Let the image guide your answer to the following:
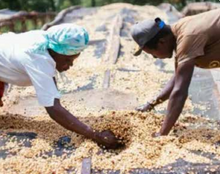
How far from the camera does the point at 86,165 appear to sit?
3.47 m

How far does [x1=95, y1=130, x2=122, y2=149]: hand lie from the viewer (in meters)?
3.80

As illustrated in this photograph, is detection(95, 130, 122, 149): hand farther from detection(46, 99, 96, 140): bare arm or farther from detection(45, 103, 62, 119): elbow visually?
detection(45, 103, 62, 119): elbow

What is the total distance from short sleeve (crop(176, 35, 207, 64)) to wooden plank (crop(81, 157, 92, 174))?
114 cm

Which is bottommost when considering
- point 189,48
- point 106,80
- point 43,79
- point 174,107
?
→ point 106,80

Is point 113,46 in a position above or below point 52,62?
below

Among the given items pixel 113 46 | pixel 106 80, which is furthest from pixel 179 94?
pixel 113 46

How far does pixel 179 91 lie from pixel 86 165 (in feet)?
3.42

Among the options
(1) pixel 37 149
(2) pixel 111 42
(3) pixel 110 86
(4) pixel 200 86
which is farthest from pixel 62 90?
(2) pixel 111 42

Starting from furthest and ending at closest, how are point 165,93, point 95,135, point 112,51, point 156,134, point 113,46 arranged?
1. point 113,46
2. point 112,51
3. point 165,93
4. point 156,134
5. point 95,135

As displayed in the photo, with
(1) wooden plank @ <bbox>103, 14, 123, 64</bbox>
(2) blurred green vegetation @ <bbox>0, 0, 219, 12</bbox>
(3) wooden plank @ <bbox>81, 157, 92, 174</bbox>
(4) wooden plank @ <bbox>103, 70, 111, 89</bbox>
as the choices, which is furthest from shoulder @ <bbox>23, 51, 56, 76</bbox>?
(2) blurred green vegetation @ <bbox>0, 0, 219, 12</bbox>

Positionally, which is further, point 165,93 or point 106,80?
point 106,80

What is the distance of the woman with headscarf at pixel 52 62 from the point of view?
3.70 metres

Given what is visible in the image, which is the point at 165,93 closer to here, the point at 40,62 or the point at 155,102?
the point at 155,102

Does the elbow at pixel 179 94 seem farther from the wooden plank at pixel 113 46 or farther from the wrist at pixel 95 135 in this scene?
the wooden plank at pixel 113 46
